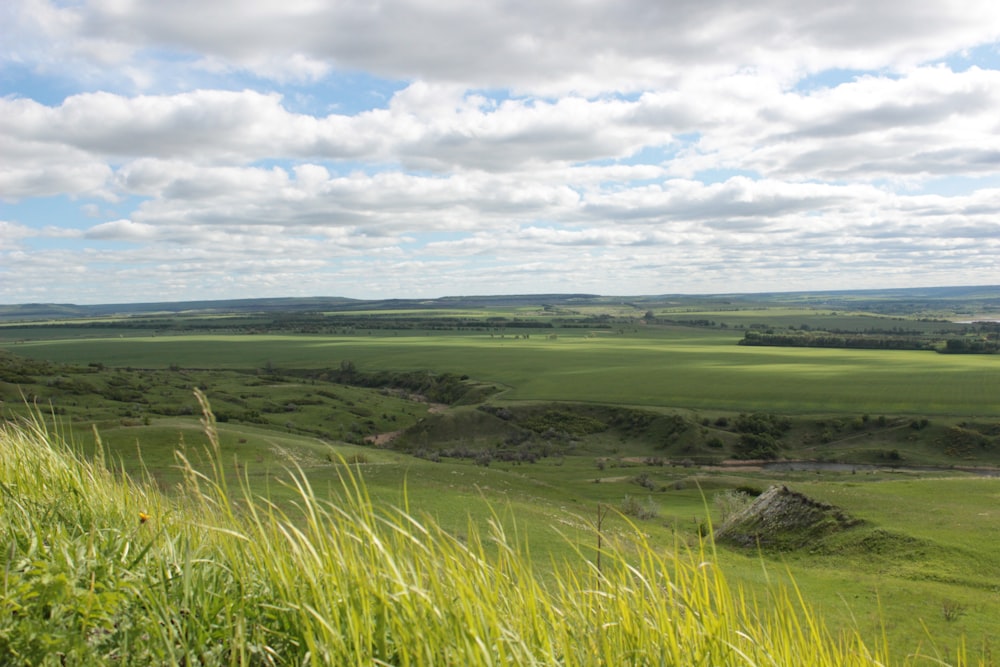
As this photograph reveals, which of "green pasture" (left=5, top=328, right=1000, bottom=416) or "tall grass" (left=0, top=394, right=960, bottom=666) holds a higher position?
"tall grass" (left=0, top=394, right=960, bottom=666)

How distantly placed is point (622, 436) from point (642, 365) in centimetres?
4406

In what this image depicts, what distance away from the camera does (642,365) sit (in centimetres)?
11825

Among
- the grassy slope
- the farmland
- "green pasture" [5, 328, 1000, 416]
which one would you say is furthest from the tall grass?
"green pasture" [5, 328, 1000, 416]

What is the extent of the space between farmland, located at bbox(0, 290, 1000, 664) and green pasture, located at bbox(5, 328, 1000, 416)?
0.61 metres

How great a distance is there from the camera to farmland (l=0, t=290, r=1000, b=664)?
66.1ft

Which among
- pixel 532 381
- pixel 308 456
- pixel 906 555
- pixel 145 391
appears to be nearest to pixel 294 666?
pixel 906 555

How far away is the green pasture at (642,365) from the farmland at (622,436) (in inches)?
23.9

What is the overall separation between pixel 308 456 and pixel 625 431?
156 ft

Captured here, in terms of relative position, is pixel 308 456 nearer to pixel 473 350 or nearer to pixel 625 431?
pixel 625 431

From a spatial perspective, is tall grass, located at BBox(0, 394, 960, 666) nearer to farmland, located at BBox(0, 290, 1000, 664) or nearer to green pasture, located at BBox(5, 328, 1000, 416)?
farmland, located at BBox(0, 290, 1000, 664)

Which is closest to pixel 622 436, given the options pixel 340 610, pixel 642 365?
pixel 642 365

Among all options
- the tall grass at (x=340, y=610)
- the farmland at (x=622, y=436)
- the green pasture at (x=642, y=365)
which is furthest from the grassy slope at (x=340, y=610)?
the green pasture at (x=642, y=365)

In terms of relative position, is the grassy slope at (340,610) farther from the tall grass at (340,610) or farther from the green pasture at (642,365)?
the green pasture at (642,365)

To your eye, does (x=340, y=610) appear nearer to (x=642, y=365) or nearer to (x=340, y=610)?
(x=340, y=610)
